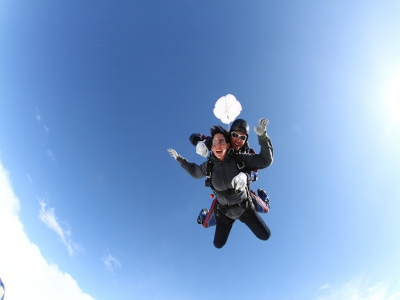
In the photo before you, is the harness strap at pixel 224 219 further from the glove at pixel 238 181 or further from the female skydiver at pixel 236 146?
the glove at pixel 238 181

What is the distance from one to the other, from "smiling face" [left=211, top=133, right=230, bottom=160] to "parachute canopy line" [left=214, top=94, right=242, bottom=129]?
561mm

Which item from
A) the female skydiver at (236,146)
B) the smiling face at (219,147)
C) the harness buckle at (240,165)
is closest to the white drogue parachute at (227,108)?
the female skydiver at (236,146)

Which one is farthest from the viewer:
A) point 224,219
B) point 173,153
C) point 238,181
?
point 173,153

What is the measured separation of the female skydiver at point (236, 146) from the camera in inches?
157

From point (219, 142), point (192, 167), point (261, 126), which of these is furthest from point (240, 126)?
point (192, 167)

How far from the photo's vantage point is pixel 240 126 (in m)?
3.95

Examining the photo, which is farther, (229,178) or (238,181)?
(229,178)

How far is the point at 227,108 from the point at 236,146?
0.89m

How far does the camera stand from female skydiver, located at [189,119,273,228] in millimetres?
3992

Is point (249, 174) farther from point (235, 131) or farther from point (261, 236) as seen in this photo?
point (261, 236)

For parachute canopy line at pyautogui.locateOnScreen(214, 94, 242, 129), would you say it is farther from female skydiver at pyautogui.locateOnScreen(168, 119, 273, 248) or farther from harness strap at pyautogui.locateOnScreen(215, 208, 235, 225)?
harness strap at pyautogui.locateOnScreen(215, 208, 235, 225)

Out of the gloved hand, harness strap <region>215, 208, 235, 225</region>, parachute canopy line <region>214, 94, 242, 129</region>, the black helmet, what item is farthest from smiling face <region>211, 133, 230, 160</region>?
harness strap <region>215, 208, 235, 225</region>

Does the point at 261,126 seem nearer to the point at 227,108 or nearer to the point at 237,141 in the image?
the point at 237,141

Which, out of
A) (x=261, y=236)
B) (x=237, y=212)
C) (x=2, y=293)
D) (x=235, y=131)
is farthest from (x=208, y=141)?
(x=2, y=293)
